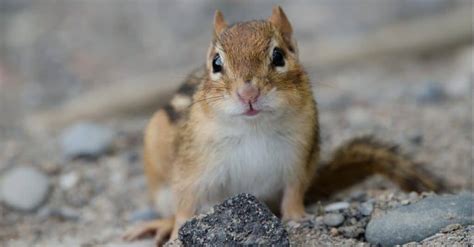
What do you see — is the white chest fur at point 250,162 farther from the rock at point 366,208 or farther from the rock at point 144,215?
the rock at point 144,215

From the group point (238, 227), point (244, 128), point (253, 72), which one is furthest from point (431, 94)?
point (238, 227)

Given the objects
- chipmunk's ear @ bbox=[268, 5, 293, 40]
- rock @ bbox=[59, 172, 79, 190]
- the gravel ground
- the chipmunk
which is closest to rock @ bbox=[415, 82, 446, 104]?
the gravel ground

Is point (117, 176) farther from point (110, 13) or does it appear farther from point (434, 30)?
point (110, 13)

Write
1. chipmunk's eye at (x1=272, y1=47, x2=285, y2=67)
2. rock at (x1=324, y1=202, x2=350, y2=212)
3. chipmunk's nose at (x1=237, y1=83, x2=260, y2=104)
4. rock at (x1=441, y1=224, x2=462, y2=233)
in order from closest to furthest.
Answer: chipmunk's nose at (x1=237, y1=83, x2=260, y2=104)
rock at (x1=441, y1=224, x2=462, y2=233)
chipmunk's eye at (x1=272, y1=47, x2=285, y2=67)
rock at (x1=324, y1=202, x2=350, y2=212)

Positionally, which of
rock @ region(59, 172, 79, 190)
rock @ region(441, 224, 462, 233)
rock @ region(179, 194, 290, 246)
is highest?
rock @ region(59, 172, 79, 190)

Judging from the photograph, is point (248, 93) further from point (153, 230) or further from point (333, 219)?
point (153, 230)

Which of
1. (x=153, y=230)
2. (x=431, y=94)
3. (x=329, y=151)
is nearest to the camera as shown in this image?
(x=153, y=230)

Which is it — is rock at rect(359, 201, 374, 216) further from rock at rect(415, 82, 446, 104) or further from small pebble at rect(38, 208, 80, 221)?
rock at rect(415, 82, 446, 104)
